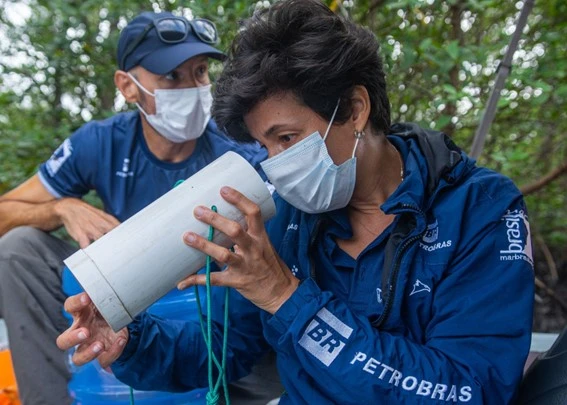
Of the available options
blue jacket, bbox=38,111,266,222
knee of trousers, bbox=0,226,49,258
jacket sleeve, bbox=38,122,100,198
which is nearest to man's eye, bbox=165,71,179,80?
blue jacket, bbox=38,111,266,222

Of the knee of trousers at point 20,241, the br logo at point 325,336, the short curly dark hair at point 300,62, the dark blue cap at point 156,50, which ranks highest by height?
the short curly dark hair at point 300,62

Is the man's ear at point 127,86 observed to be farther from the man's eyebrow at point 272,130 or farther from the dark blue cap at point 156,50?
the man's eyebrow at point 272,130

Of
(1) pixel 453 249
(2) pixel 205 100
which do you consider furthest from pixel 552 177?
(1) pixel 453 249

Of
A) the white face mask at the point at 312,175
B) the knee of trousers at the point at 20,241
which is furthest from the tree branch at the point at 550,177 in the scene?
the knee of trousers at the point at 20,241

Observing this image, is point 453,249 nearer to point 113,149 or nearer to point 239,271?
point 239,271

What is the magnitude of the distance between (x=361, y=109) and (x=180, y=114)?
1335mm

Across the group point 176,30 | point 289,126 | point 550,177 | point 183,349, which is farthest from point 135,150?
point 550,177

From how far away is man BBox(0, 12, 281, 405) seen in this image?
2.52 m

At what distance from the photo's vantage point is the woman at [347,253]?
122 cm

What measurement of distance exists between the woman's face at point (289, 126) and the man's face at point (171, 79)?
130 centimetres

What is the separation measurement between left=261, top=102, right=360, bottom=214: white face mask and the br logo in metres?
0.35

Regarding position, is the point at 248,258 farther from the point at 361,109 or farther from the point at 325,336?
the point at 361,109

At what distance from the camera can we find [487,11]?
337 cm

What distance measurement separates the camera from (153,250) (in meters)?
1.23
